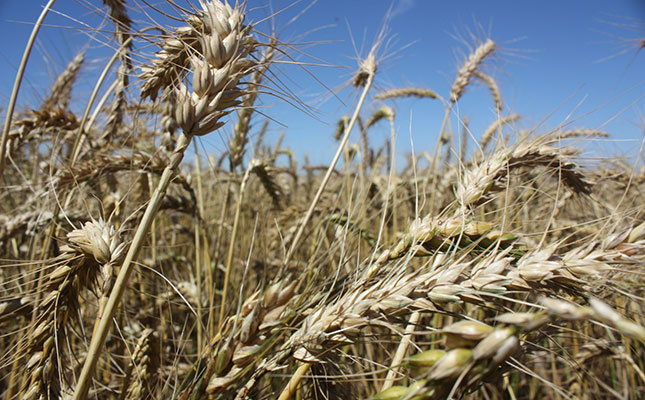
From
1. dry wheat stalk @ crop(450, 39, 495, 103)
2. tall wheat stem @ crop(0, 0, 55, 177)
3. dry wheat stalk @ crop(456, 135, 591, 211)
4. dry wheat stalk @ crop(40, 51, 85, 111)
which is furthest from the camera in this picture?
dry wheat stalk @ crop(450, 39, 495, 103)

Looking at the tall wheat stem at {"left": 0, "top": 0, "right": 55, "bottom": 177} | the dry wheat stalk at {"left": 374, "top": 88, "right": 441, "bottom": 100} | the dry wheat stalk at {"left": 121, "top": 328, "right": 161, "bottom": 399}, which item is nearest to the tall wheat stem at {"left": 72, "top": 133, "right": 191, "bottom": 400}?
the dry wheat stalk at {"left": 121, "top": 328, "right": 161, "bottom": 399}

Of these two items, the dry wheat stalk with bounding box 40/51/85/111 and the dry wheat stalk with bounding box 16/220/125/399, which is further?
the dry wheat stalk with bounding box 40/51/85/111

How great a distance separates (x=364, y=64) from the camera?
1.77 m

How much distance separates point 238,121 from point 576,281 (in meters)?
1.64

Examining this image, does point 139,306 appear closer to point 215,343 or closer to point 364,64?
point 215,343

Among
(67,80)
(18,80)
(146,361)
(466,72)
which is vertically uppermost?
(466,72)

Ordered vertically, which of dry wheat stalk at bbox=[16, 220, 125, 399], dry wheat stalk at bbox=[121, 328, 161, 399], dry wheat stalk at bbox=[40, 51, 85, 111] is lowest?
dry wheat stalk at bbox=[121, 328, 161, 399]

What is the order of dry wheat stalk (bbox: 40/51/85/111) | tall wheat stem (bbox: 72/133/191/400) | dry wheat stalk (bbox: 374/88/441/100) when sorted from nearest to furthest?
tall wheat stem (bbox: 72/133/191/400)
dry wheat stalk (bbox: 40/51/85/111)
dry wheat stalk (bbox: 374/88/441/100)

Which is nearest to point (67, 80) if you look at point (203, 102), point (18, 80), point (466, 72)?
point (18, 80)

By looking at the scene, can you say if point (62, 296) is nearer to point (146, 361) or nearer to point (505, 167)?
point (146, 361)

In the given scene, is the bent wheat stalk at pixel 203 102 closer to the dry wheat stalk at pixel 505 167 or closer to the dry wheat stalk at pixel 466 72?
the dry wheat stalk at pixel 505 167

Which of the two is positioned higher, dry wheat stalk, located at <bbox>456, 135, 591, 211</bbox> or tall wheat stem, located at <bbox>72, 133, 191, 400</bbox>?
dry wheat stalk, located at <bbox>456, 135, 591, 211</bbox>

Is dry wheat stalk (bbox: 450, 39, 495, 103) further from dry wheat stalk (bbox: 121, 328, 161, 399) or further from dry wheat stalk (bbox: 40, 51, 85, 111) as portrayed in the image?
dry wheat stalk (bbox: 40, 51, 85, 111)

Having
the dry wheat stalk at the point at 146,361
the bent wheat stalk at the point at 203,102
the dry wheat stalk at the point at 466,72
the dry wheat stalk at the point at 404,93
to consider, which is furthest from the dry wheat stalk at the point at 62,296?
the dry wheat stalk at the point at 404,93
